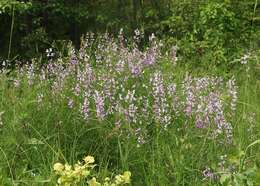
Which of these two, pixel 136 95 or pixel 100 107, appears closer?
pixel 100 107

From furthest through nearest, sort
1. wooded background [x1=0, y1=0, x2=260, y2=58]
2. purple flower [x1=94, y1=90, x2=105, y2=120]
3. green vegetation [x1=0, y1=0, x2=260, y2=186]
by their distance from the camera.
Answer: wooded background [x1=0, y1=0, x2=260, y2=58] < purple flower [x1=94, y1=90, x2=105, y2=120] < green vegetation [x1=0, y1=0, x2=260, y2=186]

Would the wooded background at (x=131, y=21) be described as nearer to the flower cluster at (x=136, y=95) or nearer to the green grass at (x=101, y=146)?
the flower cluster at (x=136, y=95)

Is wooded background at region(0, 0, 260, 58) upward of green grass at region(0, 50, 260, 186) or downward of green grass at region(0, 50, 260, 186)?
upward

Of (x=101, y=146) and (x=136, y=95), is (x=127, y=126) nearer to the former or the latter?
(x=101, y=146)

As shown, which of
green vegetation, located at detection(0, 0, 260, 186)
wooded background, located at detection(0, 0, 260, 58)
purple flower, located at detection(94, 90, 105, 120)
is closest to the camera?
green vegetation, located at detection(0, 0, 260, 186)

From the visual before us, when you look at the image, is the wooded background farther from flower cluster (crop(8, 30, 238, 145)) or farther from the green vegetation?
flower cluster (crop(8, 30, 238, 145))

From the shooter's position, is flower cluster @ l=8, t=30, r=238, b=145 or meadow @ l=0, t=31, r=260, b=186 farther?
flower cluster @ l=8, t=30, r=238, b=145

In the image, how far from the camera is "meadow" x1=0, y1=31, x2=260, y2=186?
10.3 feet

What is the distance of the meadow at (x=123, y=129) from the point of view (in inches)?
Answer: 124

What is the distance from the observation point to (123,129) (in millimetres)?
3514

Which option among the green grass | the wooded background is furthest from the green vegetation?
the wooded background

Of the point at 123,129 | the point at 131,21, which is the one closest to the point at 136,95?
the point at 123,129

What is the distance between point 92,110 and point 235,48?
3671 millimetres

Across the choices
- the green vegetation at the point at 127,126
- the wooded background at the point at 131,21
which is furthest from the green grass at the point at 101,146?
the wooded background at the point at 131,21
